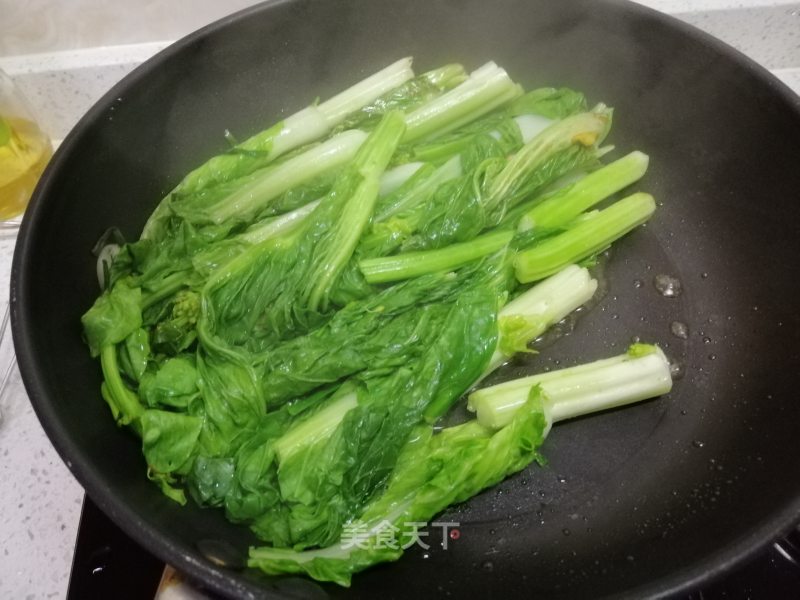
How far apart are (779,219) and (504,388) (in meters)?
0.83

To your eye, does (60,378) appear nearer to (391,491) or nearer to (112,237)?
(112,237)

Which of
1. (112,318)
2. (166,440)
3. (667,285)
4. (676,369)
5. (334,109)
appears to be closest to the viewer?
(166,440)

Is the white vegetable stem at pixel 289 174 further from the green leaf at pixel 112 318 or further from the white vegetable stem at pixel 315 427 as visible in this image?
the white vegetable stem at pixel 315 427

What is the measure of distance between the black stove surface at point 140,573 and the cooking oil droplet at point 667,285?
1.94ft

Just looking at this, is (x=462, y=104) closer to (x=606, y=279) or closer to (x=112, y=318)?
(x=606, y=279)

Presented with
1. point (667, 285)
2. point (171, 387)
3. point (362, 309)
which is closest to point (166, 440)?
point (171, 387)

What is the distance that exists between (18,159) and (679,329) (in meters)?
1.83

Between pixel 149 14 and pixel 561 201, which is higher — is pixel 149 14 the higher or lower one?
the higher one

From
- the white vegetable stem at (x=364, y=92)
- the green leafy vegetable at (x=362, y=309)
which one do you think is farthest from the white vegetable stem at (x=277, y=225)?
the white vegetable stem at (x=364, y=92)

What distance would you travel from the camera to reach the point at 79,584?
1.24 metres

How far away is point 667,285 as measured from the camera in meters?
1.60

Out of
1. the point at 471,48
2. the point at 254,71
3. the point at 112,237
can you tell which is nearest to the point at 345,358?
the point at 112,237

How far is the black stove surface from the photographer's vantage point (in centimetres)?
123

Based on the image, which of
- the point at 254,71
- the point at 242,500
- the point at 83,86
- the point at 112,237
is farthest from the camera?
the point at 83,86
